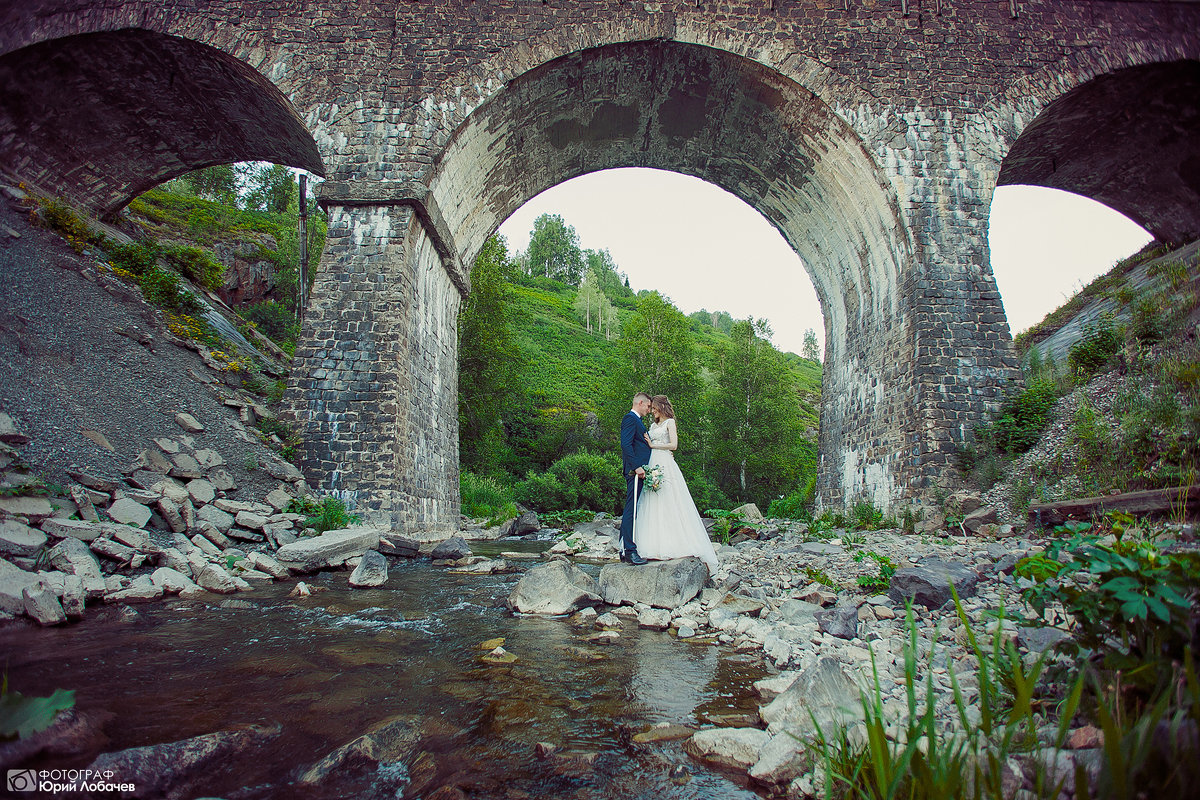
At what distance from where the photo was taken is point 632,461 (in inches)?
263

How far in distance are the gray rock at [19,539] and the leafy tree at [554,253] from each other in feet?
234

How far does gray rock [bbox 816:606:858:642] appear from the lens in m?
4.00

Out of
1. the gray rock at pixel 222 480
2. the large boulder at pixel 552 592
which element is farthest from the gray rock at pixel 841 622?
the gray rock at pixel 222 480

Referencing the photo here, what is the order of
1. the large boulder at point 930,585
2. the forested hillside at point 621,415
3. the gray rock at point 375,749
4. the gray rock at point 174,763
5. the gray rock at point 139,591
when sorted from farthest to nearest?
1. the forested hillside at point 621,415
2. the gray rock at point 139,591
3. the large boulder at point 930,585
4. the gray rock at point 375,749
5. the gray rock at point 174,763

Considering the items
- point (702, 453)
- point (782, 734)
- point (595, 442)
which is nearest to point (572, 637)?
point (782, 734)

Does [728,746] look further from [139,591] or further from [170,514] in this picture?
[170,514]

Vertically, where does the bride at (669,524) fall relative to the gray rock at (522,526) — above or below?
above

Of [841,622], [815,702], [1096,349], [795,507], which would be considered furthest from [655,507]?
[795,507]

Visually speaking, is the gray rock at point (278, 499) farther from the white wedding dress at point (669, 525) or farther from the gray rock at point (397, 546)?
the white wedding dress at point (669, 525)

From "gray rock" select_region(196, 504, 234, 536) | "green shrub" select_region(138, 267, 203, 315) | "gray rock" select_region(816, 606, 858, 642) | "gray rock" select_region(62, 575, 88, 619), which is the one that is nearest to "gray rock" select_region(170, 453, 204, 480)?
"gray rock" select_region(196, 504, 234, 536)

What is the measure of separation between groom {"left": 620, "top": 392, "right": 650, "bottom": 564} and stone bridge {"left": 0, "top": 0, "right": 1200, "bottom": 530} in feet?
15.4

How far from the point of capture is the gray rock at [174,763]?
2008mm

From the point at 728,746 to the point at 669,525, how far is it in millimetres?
4047

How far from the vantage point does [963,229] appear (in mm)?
10375
